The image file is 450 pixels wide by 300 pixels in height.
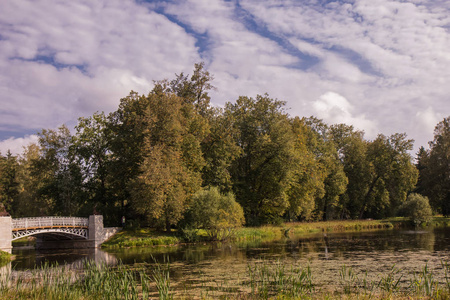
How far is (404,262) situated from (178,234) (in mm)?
25387

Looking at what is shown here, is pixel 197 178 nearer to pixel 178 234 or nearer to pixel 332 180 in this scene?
pixel 178 234

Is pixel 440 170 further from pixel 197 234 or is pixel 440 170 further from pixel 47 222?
pixel 47 222

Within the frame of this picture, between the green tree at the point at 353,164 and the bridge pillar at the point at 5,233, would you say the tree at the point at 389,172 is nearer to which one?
the green tree at the point at 353,164

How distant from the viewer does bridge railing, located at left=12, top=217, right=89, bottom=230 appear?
106 ft

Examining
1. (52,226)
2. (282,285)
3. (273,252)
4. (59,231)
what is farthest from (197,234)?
(282,285)

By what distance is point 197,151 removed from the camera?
43250mm

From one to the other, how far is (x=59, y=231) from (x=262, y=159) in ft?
83.8

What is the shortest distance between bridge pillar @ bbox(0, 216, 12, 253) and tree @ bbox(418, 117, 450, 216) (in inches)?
2438

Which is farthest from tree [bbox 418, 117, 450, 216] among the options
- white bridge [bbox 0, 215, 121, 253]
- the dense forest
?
white bridge [bbox 0, 215, 121, 253]

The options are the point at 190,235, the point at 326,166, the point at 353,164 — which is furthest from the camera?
the point at 353,164

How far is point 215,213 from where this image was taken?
35.6m

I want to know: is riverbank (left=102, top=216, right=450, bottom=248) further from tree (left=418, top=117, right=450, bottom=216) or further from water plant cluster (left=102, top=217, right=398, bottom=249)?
tree (left=418, top=117, right=450, bottom=216)

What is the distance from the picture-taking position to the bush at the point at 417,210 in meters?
51.1

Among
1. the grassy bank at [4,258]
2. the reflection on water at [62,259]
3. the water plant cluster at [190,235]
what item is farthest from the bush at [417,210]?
the grassy bank at [4,258]
